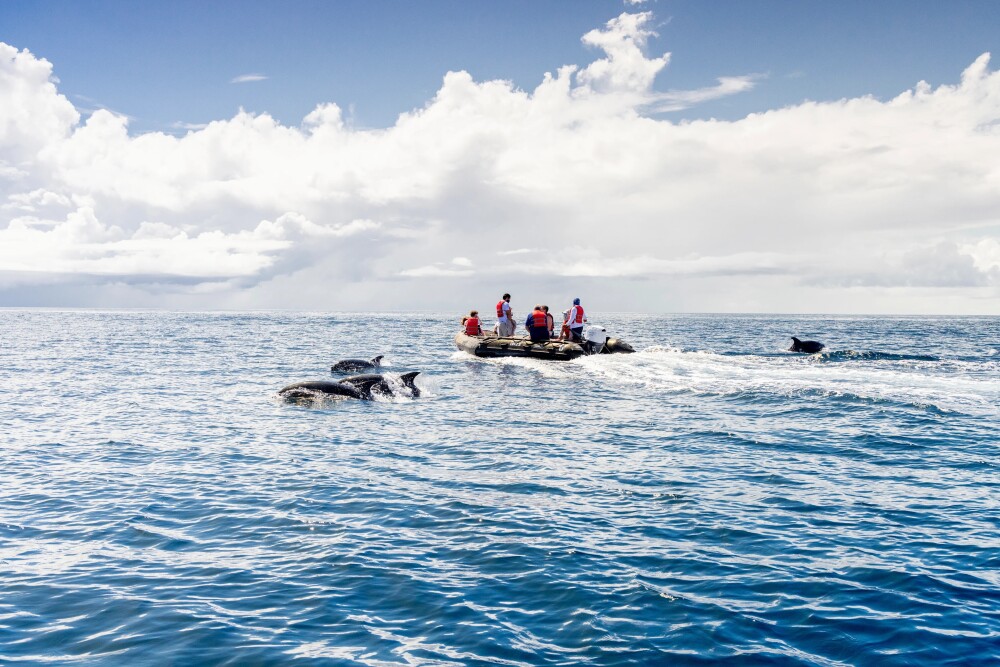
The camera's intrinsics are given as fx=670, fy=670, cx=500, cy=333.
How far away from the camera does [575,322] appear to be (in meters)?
37.2

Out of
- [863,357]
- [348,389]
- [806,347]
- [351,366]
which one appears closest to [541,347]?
[351,366]

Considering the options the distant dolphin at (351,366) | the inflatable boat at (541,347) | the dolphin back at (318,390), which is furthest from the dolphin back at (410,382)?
the inflatable boat at (541,347)

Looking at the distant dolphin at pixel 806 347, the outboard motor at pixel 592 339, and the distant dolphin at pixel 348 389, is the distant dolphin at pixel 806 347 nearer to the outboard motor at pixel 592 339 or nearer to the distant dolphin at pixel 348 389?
the outboard motor at pixel 592 339

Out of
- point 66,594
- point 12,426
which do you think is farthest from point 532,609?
point 12,426

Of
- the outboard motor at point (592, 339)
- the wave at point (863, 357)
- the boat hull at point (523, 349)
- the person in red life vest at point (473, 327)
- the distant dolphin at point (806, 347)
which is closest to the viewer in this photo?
the boat hull at point (523, 349)

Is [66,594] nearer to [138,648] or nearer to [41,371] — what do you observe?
[138,648]

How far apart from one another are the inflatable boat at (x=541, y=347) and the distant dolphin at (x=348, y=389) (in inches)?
491

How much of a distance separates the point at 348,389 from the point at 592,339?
699 inches

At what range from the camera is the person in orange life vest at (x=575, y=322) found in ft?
120

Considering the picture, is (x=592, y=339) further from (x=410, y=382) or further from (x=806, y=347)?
(x=806, y=347)

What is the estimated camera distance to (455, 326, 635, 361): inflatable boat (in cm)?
3506

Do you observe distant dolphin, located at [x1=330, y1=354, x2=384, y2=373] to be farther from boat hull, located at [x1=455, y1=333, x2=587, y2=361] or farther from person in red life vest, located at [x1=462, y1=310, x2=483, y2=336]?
person in red life vest, located at [x1=462, y1=310, x2=483, y2=336]

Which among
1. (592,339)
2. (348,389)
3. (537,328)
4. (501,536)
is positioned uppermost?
(537,328)

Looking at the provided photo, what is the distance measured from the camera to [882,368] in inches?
1305
